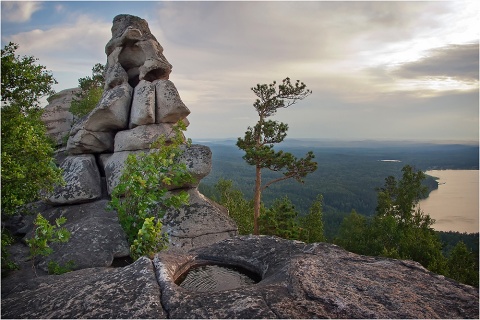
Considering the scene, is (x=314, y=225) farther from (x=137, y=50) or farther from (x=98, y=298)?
(x=98, y=298)

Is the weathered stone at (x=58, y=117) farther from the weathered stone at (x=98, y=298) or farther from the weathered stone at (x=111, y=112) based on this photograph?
the weathered stone at (x=98, y=298)

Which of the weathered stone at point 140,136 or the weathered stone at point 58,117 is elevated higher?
the weathered stone at point 58,117

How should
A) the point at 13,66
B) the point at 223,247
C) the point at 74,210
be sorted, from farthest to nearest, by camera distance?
the point at 74,210
the point at 13,66
the point at 223,247

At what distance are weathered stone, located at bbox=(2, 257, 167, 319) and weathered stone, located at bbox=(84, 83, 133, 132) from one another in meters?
14.0

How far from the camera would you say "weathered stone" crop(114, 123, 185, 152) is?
18.6 metres

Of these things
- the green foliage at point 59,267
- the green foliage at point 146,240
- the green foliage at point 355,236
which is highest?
the green foliage at point 146,240

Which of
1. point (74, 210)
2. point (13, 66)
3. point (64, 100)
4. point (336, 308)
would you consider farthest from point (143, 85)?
point (64, 100)

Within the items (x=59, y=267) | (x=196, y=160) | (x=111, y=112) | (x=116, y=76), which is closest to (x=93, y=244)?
(x=59, y=267)

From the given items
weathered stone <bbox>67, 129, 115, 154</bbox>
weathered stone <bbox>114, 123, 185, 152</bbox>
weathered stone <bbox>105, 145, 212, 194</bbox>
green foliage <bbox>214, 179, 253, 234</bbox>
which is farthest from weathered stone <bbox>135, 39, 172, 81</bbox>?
green foliage <bbox>214, 179, 253, 234</bbox>

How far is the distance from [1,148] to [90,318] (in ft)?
20.9

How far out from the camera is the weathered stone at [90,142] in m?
19.5

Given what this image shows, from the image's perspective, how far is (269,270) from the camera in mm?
7059

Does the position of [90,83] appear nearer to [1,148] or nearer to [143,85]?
[143,85]

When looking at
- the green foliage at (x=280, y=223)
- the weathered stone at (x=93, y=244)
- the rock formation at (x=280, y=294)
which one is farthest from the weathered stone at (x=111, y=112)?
the rock formation at (x=280, y=294)
